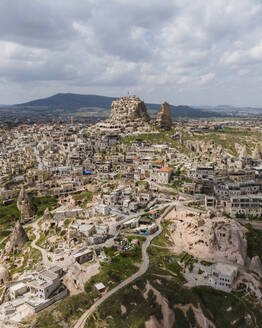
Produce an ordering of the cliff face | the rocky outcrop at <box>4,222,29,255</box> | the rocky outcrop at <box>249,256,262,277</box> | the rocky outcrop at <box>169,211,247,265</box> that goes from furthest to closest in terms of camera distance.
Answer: the cliff face, the rocky outcrop at <box>4,222,29,255</box>, the rocky outcrop at <box>169,211,247,265</box>, the rocky outcrop at <box>249,256,262,277</box>

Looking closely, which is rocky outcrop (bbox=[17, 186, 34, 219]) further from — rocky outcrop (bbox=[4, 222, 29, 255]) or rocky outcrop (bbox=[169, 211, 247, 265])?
rocky outcrop (bbox=[169, 211, 247, 265])

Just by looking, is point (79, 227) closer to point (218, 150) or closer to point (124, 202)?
point (124, 202)

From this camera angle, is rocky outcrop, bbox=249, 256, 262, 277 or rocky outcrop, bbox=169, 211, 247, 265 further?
rocky outcrop, bbox=169, 211, 247, 265

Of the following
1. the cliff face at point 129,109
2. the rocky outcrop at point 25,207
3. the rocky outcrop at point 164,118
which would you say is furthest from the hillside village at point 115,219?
the cliff face at point 129,109

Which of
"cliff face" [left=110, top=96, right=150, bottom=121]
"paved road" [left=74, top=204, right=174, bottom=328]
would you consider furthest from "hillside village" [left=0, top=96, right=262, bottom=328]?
"cliff face" [left=110, top=96, right=150, bottom=121]

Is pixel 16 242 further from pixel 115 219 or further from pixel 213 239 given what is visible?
pixel 213 239

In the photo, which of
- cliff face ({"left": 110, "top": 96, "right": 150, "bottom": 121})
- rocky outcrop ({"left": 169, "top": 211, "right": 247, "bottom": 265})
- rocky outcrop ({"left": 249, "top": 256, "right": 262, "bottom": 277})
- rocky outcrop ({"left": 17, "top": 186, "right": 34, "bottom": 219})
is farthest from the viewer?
cliff face ({"left": 110, "top": 96, "right": 150, "bottom": 121})
